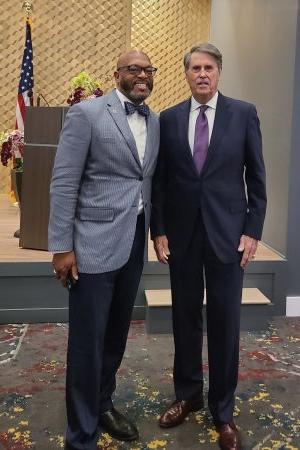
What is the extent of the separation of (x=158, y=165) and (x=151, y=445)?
41.1 inches

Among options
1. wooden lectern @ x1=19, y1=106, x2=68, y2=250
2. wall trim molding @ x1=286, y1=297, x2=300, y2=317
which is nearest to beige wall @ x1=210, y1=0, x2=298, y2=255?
wall trim molding @ x1=286, y1=297, x2=300, y2=317

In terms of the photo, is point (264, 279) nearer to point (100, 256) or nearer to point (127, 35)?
point (100, 256)

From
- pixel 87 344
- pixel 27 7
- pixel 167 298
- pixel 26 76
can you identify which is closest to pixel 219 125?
pixel 87 344

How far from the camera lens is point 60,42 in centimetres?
624

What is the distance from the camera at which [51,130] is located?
11.3 feet

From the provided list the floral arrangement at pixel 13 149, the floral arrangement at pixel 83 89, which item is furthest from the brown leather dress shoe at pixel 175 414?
the floral arrangement at pixel 13 149

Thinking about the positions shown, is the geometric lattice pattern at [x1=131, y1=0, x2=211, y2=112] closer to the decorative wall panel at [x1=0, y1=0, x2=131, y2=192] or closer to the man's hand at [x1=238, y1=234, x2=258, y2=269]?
the decorative wall panel at [x1=0, y1=0, x2=131, y2=192]

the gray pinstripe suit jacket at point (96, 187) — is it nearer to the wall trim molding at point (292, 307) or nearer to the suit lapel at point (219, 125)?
the suit lapel at point (219, 125)

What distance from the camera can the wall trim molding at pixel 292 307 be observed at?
3.45 meters

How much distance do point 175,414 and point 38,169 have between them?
2001 millimetres

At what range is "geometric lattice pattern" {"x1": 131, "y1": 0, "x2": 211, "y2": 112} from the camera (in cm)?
651

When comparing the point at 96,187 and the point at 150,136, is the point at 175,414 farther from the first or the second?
the point at 150,136

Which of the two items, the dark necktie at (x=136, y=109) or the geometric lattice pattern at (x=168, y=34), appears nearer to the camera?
the dark necktie at (x=136, y=109)

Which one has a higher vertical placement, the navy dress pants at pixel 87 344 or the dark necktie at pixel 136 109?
the dark necktie at pixel 136 109
